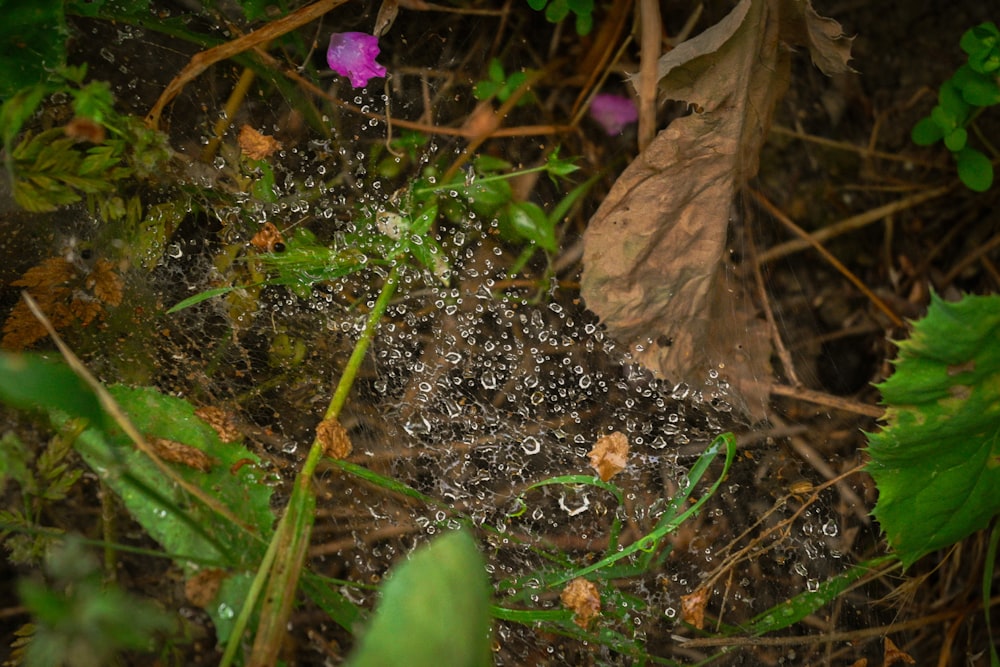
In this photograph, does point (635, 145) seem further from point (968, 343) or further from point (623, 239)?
point (968, 343)

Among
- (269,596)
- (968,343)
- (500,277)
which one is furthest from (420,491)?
(968,343)

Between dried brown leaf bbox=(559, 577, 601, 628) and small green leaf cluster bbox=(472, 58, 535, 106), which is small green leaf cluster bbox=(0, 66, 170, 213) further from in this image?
dried brown leaf bbox=(559, 577, 601, 628)

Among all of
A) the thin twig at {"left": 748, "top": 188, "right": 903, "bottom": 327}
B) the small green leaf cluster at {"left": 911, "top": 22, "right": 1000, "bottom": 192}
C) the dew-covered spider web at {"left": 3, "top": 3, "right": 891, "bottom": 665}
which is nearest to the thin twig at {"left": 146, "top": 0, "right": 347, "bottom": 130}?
the dew-covered spider web at {"left": 3, "top": 3, "right": 891, "bottom": 665}

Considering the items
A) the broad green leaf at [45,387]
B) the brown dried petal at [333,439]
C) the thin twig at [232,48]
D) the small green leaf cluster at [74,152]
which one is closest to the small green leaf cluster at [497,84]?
the thin twig at [232,48]

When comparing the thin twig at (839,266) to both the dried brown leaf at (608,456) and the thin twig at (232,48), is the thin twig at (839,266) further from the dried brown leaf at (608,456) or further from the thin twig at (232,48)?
the thin twig at (232,48)

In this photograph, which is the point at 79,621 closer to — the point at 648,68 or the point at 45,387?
the point at 45,387

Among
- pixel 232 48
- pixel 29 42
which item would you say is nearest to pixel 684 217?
pixel 232 48
